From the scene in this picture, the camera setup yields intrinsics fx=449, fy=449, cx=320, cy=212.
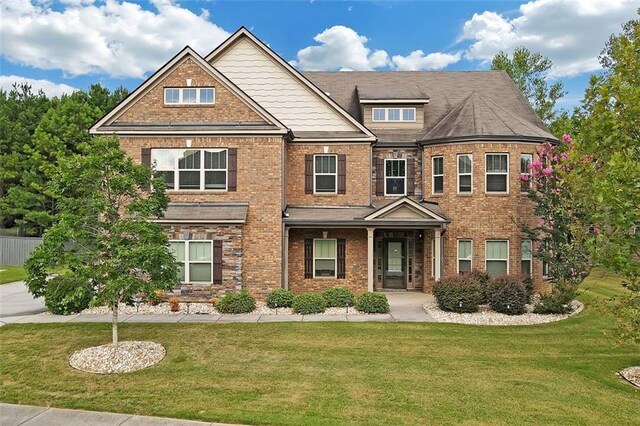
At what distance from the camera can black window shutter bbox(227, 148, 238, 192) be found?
54.2 ft

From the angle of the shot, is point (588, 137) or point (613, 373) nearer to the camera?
point (588, 137)

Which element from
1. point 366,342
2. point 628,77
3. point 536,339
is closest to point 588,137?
point 628,77

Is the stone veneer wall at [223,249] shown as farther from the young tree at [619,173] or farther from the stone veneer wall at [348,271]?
the young tree at [619,173]

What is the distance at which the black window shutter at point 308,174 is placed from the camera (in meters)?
18.2

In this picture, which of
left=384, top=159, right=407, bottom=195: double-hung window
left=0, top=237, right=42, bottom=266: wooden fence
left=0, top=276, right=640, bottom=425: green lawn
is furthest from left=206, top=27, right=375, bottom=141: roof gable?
left=0, top=237, right=42, bottom=266: wooden fence

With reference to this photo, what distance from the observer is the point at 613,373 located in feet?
31.2

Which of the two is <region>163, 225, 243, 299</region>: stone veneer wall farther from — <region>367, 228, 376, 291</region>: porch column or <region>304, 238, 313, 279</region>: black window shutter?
<region>367, 228, 376, 291</region>: porch column

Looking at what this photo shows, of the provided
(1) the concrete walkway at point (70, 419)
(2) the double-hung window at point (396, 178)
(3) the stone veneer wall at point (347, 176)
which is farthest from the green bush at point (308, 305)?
(1) the concrete walkway at point (70, 419)

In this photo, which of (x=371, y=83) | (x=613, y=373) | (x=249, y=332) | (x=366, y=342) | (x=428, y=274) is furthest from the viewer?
(x=371, y=83)

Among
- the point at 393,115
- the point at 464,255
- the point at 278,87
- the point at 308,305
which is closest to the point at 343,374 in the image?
the point at 308,305

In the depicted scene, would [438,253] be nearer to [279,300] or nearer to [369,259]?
[369,259]

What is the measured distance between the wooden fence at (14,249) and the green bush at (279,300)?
868 inches

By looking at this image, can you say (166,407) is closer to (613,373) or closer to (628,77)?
(613,373)

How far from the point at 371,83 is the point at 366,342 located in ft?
48.1
